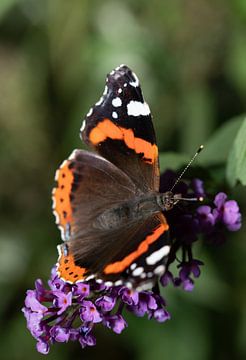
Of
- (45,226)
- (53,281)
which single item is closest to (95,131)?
(53,281)

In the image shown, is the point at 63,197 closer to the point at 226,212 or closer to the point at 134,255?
the point at 134,255

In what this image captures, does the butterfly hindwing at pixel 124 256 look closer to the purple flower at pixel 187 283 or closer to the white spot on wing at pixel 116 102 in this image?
the purple flower at pixel 187 283

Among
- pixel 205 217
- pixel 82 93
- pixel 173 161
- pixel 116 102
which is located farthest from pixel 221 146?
pixel 82 93

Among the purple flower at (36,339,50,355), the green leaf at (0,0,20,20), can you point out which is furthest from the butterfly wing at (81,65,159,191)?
the green leaf at (0,0,20,20)

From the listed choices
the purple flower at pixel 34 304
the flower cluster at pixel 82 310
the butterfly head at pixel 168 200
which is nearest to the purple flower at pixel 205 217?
the butterfly head at pixel 168 200

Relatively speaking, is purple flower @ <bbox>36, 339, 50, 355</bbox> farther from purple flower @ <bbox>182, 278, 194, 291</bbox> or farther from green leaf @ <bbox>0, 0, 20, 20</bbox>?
green leaf @ <bbox>0, 0, 20, 20</bbox>

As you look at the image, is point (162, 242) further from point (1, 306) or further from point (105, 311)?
point (1, 306)
